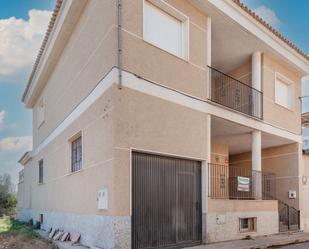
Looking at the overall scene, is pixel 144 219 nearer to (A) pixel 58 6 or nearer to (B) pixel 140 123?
(B) pixel 140 123

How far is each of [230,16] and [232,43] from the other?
1816 millimetres

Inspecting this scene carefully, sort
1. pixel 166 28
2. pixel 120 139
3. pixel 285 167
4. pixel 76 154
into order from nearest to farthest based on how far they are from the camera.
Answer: pixel 120 139, pixel 166 28, pixel 76 154, pixel 285 167

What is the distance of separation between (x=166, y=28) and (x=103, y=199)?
5.08 m

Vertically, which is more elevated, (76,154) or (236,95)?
(236,95)

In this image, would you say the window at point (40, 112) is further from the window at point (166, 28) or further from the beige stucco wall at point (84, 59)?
the window at point (166, 28)

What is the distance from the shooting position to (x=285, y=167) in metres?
15.2

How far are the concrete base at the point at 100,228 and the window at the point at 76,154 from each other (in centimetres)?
156

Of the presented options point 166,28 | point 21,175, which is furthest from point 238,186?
point 21,175

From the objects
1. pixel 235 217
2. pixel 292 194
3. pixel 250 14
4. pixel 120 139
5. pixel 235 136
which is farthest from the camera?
pixel 292 194

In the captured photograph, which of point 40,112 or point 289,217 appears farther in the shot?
point 40,112

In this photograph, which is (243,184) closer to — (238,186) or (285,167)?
(238,186)

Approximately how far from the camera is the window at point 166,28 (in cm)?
904

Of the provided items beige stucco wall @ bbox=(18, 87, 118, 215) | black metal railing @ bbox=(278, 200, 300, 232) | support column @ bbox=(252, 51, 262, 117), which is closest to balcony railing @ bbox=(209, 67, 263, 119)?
support column @ bbox=(252, 51, 262, 117)

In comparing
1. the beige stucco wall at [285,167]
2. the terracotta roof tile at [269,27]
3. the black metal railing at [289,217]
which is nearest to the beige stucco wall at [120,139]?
the terracotta roof tile at [269,27]
